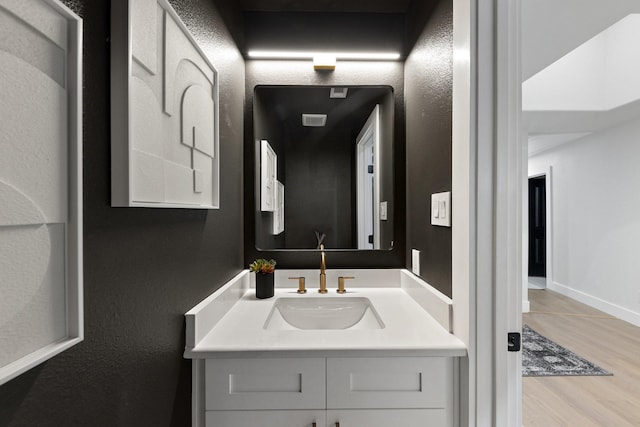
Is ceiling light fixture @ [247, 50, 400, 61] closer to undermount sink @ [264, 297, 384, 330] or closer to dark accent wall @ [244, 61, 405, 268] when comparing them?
dark accent wall @ [244, 61, 405, 268]

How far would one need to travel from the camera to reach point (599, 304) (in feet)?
13.6

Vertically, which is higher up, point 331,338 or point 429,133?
point 429,133

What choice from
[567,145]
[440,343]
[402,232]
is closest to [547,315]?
[567,145]

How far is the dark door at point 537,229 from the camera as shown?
625cm

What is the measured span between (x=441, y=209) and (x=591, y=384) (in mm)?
2209

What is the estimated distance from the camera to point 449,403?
40.6 inches

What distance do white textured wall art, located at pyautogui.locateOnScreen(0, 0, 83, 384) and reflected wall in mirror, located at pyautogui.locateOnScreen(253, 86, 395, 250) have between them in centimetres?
130

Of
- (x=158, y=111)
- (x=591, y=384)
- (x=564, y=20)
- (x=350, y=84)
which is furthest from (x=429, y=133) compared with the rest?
(x=591, y=384)

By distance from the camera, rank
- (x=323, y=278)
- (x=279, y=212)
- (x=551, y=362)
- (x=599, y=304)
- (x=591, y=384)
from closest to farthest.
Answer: (x=323, y=278), (x=279, y=212), (x=591, y=384), (x=551, y=362), (x=599, y=304)

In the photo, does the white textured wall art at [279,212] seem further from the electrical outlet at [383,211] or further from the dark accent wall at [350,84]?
the electrical outlet at [383,211]

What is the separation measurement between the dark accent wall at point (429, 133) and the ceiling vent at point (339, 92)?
1.08ft

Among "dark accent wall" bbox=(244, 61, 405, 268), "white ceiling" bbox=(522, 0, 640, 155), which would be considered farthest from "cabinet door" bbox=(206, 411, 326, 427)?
"white ceiling" bbox=(522, 0, 640, 155)

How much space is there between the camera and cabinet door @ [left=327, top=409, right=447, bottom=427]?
102 centimetres

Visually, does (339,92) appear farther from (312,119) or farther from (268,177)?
(268,177)
